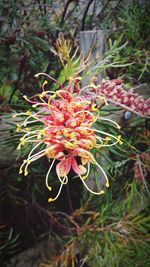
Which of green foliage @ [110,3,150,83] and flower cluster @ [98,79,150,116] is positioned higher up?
green foliage @ [110,3,150,83]

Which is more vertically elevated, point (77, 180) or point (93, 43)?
point (93, 43)

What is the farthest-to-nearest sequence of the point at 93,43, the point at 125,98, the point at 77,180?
the point at 77,180 → the point at 93,43 → the point at 125,98

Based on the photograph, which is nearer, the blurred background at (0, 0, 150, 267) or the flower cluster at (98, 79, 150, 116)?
the flower cluster at (98, 79, 150, 116)

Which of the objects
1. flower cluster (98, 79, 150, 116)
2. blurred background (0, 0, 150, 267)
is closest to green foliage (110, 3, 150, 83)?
blurred background (0, 0, 150, 267)

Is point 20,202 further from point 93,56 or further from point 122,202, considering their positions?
point 93,56

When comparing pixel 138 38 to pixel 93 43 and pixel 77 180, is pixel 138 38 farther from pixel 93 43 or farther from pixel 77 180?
pixel 77 180

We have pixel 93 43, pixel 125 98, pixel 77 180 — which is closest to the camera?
pixel 125 98

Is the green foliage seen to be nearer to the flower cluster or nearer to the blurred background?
the blurred background

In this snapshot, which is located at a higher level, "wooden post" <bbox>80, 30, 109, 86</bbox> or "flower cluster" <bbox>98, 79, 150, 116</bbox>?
"wooden post" <bbox>80, 30, 109, 86</bbox>

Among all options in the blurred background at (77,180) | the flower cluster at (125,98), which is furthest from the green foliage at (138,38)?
the flower cluster at (125,98)

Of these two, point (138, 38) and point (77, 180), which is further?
point (77, 180)

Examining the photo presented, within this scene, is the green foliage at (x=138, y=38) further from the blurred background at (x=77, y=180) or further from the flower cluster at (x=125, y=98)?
the flower cluster at (x=125, y=98)

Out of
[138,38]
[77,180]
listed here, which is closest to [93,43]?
[138,38]
